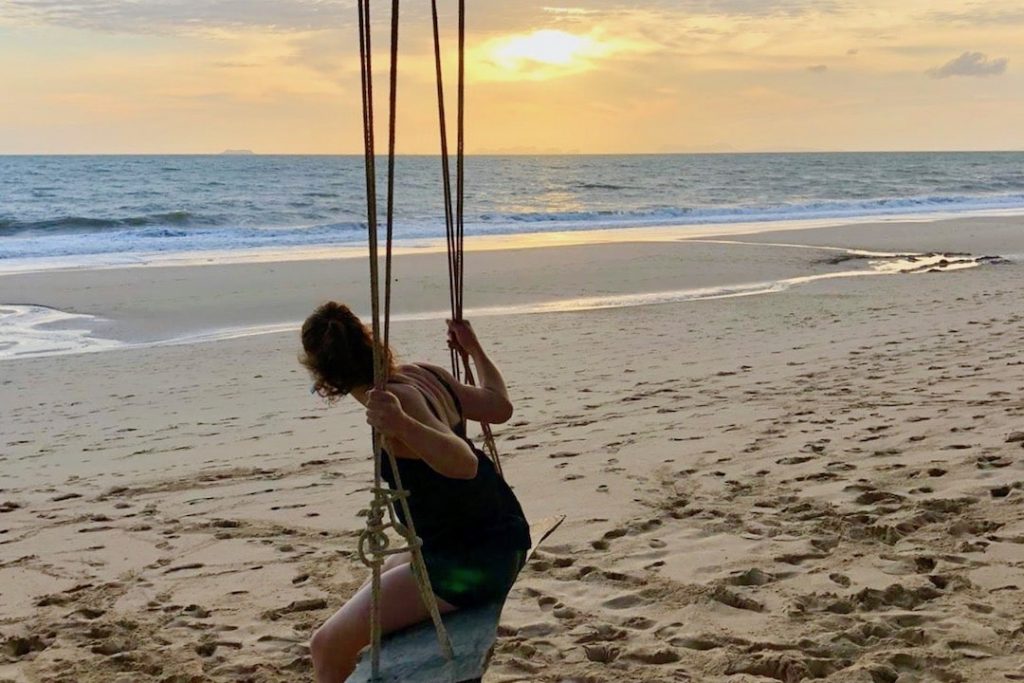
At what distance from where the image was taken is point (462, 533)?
2.63 metres

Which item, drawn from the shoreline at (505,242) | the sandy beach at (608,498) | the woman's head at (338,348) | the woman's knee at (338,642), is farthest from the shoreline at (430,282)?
the woman's head at (338,348)

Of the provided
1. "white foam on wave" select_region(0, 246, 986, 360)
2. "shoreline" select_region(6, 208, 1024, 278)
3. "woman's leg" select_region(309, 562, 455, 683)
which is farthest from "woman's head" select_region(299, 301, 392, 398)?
"shoreline" select_region(6, 208, 1024, 278)

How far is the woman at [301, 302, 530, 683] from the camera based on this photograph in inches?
97.7

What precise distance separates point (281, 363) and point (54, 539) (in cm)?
412

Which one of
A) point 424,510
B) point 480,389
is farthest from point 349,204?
point 424,510

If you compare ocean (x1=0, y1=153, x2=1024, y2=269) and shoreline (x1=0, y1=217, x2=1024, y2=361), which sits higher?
ocean (x1=0, y1=153, x2=1024, y2=269)

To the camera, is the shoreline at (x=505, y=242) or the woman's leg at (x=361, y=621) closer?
the woman's leg at (x=361, y=621)

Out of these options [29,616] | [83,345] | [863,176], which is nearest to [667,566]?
[29,616]

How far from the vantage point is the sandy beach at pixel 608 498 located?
3.34 m

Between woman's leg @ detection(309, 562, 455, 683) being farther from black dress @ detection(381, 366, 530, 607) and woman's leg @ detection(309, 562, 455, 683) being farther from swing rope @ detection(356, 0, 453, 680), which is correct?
swing rope @ detection(356, 0, 453, 680)

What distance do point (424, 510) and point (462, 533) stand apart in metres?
0.11

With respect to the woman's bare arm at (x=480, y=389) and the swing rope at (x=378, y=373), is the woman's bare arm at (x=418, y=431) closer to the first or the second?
the swing rope at (x=378, y=373)

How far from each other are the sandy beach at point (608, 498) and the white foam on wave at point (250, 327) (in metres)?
0.19

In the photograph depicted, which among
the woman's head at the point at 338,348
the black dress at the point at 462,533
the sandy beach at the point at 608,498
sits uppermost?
the woman's head at the point at 338,348
